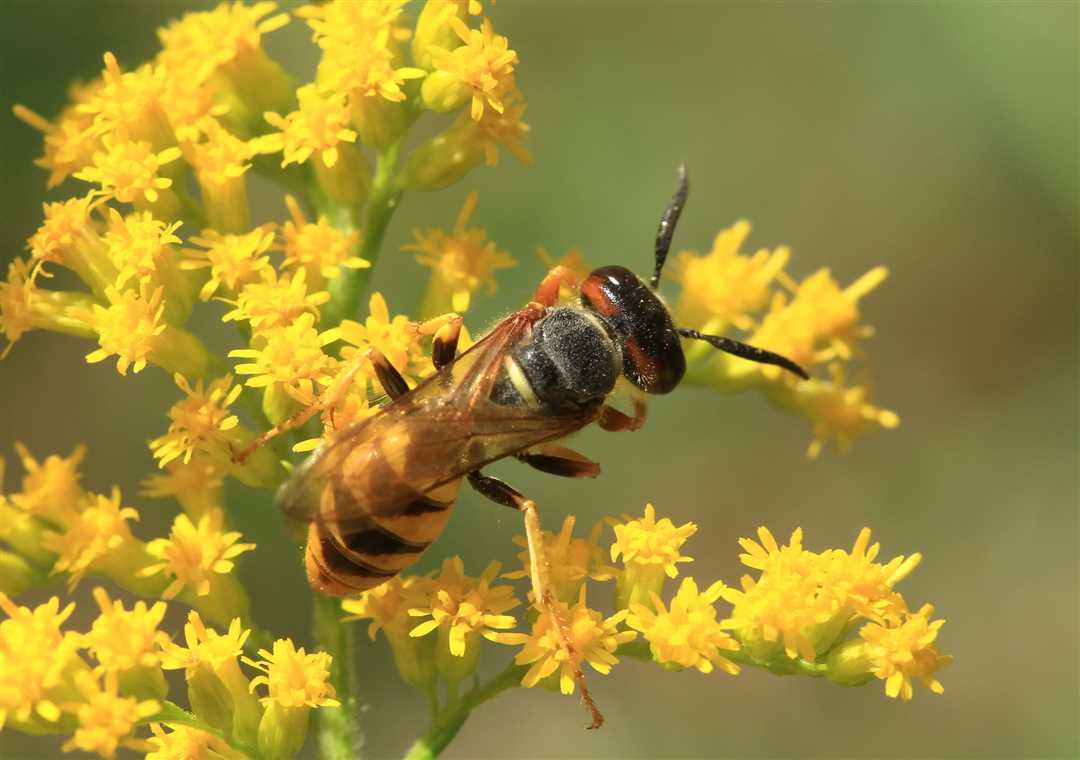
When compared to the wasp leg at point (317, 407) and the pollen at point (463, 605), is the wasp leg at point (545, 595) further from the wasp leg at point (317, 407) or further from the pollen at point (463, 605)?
the wasp leg at point (317, 407)

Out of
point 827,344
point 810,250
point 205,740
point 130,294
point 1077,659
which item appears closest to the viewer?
point 205,740

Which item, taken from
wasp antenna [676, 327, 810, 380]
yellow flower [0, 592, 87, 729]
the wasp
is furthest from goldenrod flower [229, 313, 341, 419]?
wasp antenna [676, 327, 810, 380]

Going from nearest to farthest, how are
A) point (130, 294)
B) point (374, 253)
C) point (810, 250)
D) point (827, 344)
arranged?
point (130, 294), point (374, 253), point (827, 344), point (810, 250)

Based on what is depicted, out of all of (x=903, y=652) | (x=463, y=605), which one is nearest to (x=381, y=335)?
(x=463, y=605)

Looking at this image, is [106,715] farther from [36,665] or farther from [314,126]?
[314,126]

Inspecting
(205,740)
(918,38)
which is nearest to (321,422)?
(205,740)

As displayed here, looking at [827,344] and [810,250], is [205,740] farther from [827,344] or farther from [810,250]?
[810,250]
